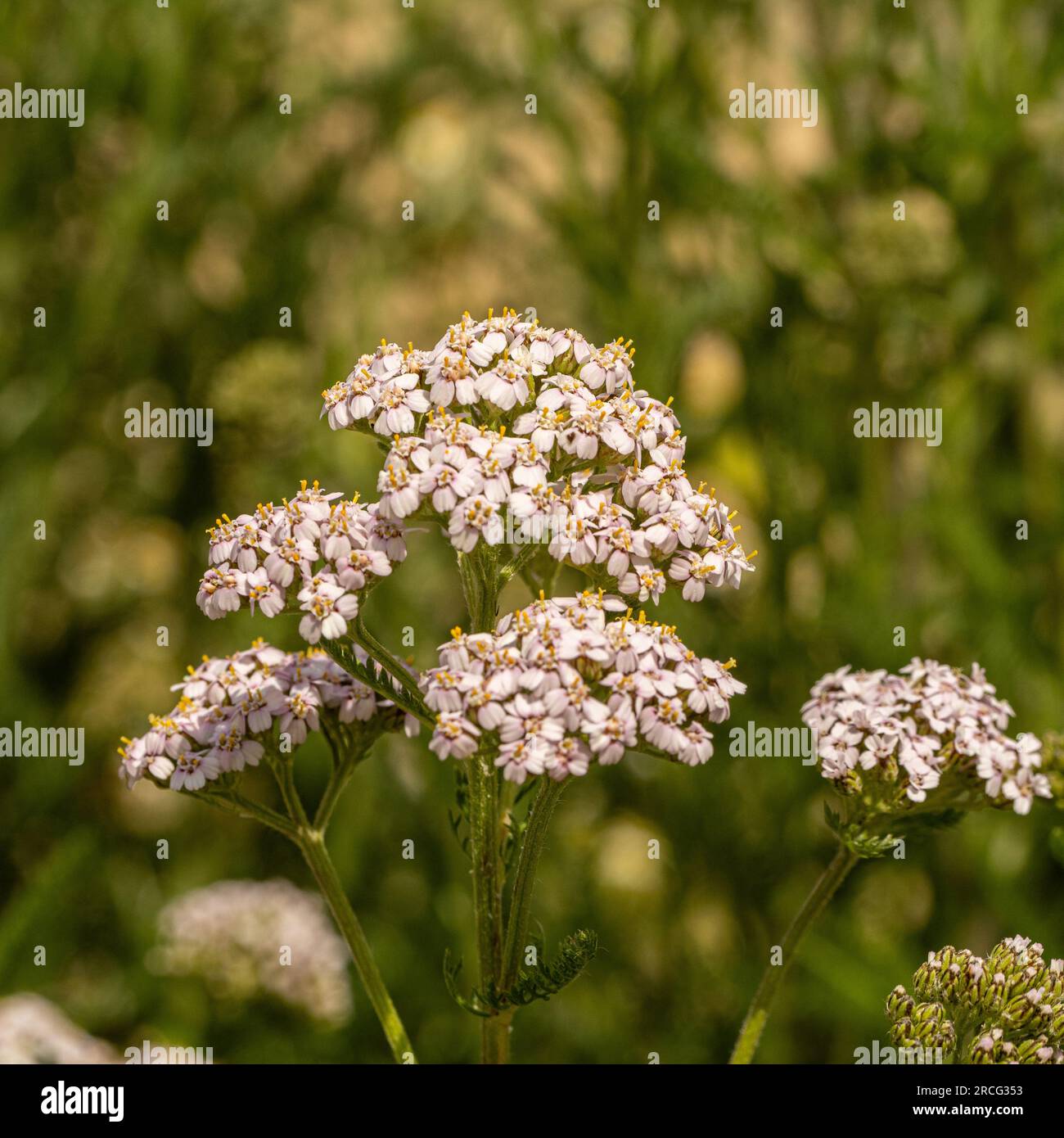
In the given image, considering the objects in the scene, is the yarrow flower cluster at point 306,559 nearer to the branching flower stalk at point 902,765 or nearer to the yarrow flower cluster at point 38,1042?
the branching flower stalk at point 902,765

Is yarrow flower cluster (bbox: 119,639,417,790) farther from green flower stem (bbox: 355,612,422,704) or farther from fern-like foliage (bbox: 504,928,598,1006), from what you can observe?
fern-like foliage (bbox: 504,928,598,1006)

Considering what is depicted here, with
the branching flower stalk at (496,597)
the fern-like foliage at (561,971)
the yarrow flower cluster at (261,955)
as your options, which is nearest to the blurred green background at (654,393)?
the yarrow flower cluster at (261,955)

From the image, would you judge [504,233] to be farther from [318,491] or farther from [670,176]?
[318,491]

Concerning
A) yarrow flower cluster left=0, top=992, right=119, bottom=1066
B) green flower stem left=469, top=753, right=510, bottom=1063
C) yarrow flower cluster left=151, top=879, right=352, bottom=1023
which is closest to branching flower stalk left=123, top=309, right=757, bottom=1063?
green flower stem left=469, top=753, right=510, bottom=1063

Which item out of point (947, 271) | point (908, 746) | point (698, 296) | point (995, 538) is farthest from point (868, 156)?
point (908, 746)

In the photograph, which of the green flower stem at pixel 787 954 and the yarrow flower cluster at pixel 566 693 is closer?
the yarrow flower cluster at pixel 566 693

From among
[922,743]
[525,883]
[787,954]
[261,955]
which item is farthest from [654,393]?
[525,883]
